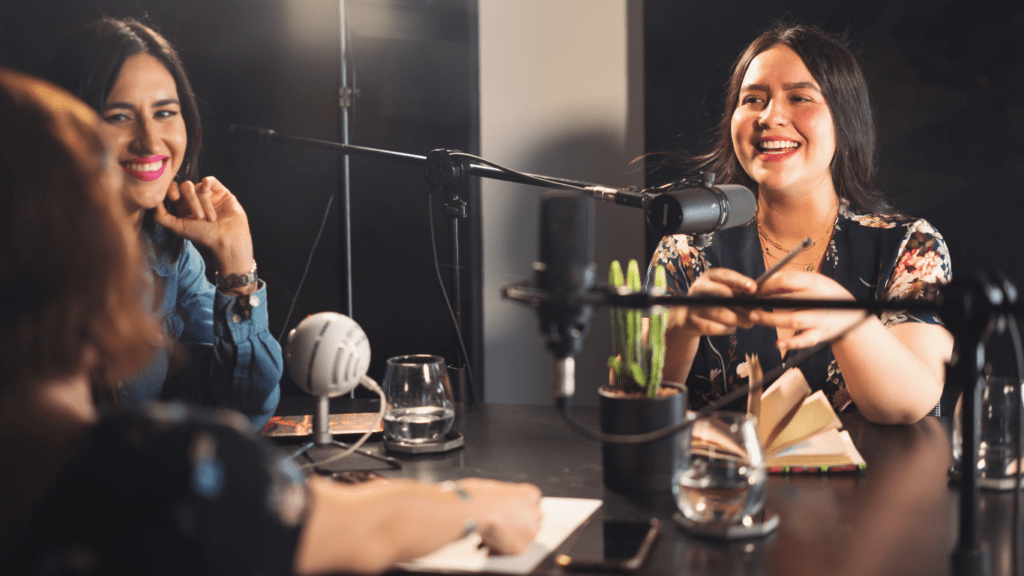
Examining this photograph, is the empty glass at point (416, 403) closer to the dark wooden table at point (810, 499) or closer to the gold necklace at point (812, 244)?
the dark wooden table at point (810, 499)

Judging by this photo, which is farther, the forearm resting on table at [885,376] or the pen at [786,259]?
the forearm resting on table at [885,376]

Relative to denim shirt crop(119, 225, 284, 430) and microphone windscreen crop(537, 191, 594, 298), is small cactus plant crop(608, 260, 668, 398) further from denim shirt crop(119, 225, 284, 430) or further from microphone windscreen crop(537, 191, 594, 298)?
denim shirt crop(119, 225, 284, 430)

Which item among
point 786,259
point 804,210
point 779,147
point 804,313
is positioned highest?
point 779,147

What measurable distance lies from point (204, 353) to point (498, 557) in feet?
3.80

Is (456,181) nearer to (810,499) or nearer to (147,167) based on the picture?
(147,167)

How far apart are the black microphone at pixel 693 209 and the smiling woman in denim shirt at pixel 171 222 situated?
3.19ft

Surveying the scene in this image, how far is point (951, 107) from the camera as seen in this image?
2410 mm

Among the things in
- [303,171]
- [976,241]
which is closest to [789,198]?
[976,241]

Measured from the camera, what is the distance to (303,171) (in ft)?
7.07

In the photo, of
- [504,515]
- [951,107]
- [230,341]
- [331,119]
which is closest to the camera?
[504,515]

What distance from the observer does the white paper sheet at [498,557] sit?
2.82ft

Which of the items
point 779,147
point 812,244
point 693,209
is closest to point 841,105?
point 779,147

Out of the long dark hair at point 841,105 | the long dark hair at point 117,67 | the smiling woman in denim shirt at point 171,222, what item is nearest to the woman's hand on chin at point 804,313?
the long dark hair at point 841,105

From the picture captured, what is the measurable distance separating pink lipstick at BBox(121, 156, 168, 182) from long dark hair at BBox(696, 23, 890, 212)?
146cm
